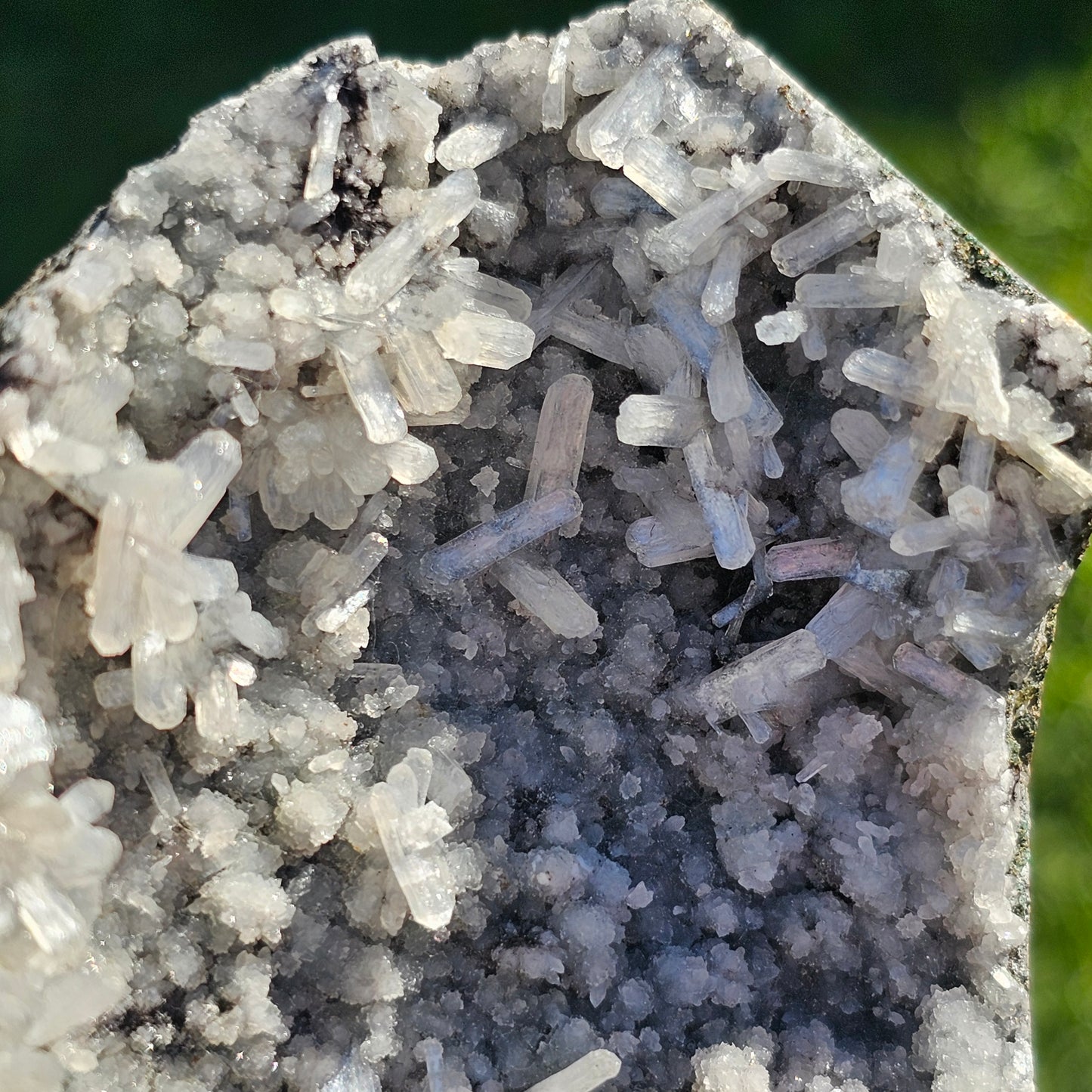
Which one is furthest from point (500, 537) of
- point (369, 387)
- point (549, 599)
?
point (369, 387)

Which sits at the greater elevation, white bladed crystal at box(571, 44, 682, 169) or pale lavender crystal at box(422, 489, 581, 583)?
white bladed crystal at box(571, 44, 682, 169)

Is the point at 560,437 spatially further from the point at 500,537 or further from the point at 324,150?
the point at 324,150

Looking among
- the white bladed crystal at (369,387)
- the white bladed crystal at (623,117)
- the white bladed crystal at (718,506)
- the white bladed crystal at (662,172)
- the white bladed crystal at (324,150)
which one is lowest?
the white bladed crystal at (718,506)

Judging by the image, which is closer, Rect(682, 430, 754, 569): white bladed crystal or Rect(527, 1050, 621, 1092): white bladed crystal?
Rect(527, 1050, 621, 1092): white bladed crystal

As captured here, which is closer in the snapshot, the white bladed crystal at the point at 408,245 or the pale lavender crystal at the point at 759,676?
the white bladed crystal at the point at 408,245

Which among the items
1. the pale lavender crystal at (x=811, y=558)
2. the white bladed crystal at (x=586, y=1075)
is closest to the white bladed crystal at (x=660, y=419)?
the pale lavender crystal at (x=811, y=558)

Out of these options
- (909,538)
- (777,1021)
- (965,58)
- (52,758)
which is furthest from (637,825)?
(965,58)

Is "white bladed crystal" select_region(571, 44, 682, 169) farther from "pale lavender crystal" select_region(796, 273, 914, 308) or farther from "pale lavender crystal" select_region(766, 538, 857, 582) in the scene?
"pale lavender crystal" select_region(766, 538, 857, 582)

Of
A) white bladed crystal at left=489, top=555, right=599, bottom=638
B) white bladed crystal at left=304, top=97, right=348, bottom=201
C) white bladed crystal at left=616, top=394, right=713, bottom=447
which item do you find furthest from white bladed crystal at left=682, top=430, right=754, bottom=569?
white bladed crystal at left=304, top=97, right=348, bottom=201

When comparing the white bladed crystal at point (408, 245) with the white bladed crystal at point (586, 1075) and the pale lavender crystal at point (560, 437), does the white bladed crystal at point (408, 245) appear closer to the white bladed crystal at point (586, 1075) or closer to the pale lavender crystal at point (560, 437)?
the pale lavender crystal at point (560, 437)

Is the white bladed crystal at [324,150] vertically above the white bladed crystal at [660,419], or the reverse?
the white bladed crystal at [324,150]

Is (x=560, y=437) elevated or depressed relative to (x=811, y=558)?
elevated

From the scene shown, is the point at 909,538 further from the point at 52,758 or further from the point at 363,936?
the point at 52,758
